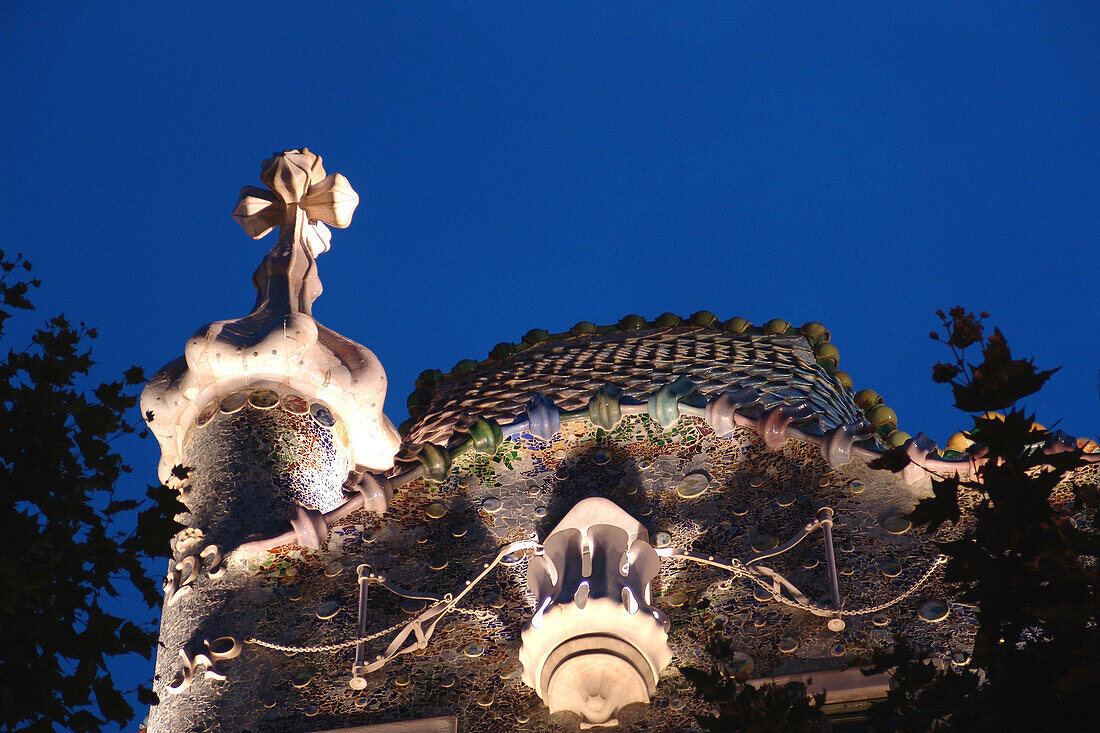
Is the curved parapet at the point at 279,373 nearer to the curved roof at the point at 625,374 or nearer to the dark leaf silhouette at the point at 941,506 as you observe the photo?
the curved roof at the point at 625,374

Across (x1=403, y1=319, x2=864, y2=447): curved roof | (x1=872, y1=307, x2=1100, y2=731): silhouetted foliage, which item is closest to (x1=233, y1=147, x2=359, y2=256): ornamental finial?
(x1=403, y1=319, x2=864, y2=447): curved roof

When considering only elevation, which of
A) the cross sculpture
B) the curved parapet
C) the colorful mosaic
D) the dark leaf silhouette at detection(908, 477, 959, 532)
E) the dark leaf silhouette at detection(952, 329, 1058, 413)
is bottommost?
the dark leaf silhouette at detection(908, 477, 959, 532)

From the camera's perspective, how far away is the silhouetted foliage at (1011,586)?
14.6 feet

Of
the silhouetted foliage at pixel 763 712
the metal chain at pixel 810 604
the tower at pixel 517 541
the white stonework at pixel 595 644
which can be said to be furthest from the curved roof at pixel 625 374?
the silhouetted foliage at pixel 763 712

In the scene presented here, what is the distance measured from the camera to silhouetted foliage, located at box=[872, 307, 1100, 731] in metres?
4.44

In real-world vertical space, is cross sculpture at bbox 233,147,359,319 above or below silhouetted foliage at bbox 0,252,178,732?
above

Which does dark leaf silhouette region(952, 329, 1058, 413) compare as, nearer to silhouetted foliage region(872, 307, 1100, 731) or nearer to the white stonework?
silhouetted foliage region(872, 307, 1100, 731)

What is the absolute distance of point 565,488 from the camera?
8.14 metres

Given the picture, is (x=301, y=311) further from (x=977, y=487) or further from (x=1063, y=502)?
(x=977, y=487)

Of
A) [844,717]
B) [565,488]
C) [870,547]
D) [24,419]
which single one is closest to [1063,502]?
[870,547]

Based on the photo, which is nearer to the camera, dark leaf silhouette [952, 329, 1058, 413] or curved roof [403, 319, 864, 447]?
dark leaf silhouette [952, 329, 1058, 413]

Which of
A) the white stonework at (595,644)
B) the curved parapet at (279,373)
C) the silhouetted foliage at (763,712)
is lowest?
the silhouetted foliage at (763,712)

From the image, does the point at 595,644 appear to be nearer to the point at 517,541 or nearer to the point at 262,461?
the point at 517,541

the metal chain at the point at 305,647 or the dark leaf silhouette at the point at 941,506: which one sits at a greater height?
the metal chain at the point at 305,647
